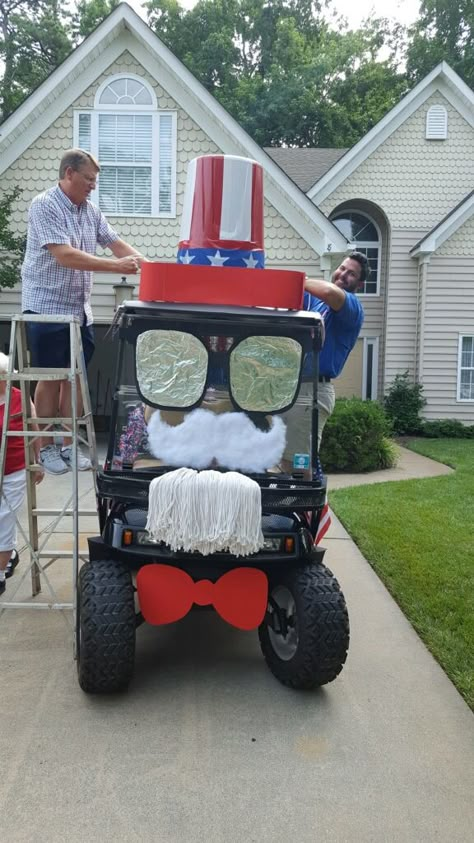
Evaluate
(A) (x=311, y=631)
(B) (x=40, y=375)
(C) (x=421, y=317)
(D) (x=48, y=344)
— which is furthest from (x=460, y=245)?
(A) (x=311, y=631)

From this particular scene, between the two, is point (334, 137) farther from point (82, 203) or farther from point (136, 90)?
point (82, 203)

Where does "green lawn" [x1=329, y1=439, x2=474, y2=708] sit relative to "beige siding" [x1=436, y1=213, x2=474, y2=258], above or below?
below

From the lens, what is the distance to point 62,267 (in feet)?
12.8

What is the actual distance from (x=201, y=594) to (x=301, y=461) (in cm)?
86

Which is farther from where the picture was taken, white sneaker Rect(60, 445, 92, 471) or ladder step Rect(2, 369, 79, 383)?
white sneaker Rect(60, 445, 92, 471)

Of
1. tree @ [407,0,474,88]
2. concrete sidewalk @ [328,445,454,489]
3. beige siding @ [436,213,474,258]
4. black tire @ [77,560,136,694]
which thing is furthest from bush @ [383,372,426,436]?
tree @ [407,0,474,88]

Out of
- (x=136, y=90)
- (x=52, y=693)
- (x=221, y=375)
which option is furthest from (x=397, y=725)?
(x=136, y=90)

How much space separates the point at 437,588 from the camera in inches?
195

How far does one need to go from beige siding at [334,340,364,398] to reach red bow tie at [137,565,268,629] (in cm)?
1421

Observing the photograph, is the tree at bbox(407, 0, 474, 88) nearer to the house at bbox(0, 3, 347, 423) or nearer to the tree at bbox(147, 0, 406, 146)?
the tree at bbox(147, 0, 406, 146)

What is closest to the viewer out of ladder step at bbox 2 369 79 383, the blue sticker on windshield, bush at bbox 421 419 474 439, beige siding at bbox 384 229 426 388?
the blue sticker on windshield

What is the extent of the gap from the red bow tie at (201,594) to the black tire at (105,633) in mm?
113

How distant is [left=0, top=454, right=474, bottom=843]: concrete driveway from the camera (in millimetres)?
2377

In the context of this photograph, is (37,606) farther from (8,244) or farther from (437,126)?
(437,126)
